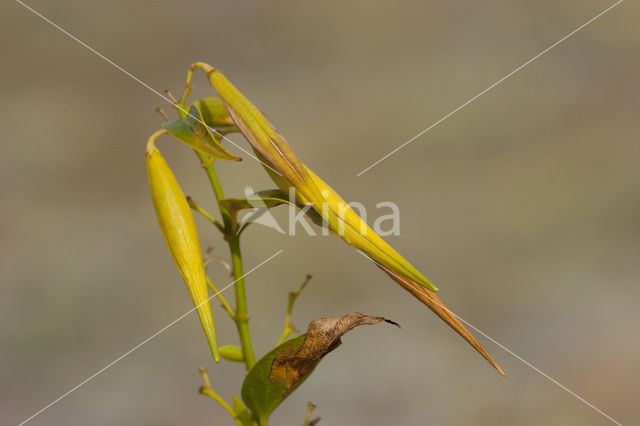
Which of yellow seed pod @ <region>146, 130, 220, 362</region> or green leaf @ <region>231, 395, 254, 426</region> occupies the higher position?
yellow seed pod @ <region>146, 130, 220, 362</region>

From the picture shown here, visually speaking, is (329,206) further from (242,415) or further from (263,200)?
(242,415)

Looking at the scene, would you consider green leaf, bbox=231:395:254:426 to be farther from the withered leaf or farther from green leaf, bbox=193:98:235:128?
green leaf, bbox=193:98:235:128

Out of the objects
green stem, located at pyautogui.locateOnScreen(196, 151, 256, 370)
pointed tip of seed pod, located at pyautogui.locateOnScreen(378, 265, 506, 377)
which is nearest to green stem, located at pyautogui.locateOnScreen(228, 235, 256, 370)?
green stem, located at pyautogui.locateOnScreen(196, 151, 256, 370)

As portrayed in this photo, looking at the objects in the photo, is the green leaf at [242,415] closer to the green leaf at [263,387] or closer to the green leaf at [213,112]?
the green leaf at [263,387]

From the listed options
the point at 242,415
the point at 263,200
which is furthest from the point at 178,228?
the point at 242,415

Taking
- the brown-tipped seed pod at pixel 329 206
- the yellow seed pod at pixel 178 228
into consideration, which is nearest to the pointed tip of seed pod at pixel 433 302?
the brown-tipped seed pod at pixel 329 206

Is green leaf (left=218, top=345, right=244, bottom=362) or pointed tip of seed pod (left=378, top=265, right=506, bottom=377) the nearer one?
pointed tip of seed pod (left=378, top=265, right=506, bottom=377)

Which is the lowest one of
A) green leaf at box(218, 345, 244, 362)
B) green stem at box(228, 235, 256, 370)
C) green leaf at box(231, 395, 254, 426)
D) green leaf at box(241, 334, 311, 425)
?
green leaf at box(231, 395, 254, 426)
